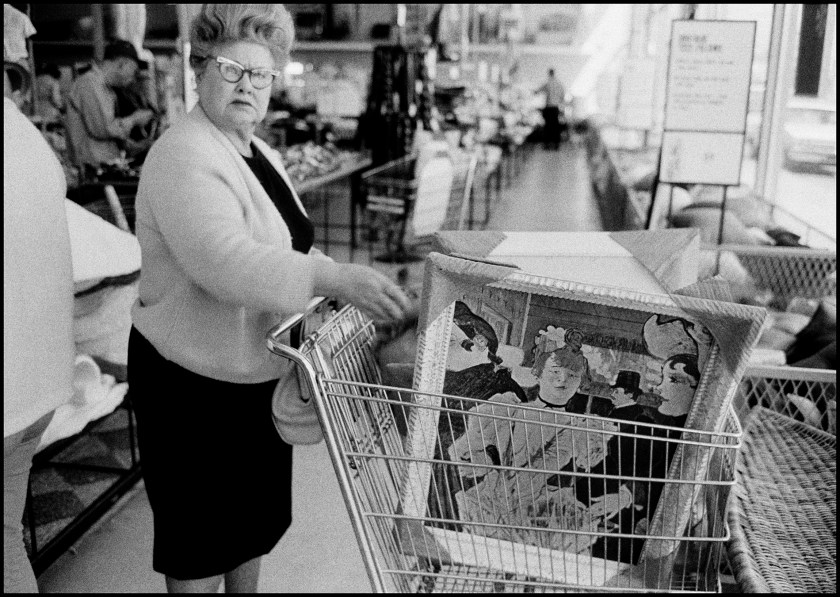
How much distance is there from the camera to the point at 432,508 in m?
1.41

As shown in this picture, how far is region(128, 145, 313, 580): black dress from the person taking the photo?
193 centimetres

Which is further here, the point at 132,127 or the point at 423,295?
the point at 132,127

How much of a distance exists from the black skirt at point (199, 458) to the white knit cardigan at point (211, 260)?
82mm

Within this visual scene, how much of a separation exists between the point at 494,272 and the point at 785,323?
2354mm

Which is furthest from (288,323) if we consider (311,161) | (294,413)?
(311,161)

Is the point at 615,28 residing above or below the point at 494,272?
above

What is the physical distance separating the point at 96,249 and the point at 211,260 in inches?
44.2

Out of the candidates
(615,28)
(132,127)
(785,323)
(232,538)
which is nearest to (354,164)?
(132,127)

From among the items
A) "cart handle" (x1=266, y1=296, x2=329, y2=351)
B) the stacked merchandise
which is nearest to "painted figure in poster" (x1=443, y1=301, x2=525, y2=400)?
"cart handle" (x1=266, y1=296, x2=329, y2=351)

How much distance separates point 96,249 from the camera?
2.58 m

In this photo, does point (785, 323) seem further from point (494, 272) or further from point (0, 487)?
point (0, 487)

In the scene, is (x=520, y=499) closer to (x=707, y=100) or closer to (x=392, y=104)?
(x=707, y=100)

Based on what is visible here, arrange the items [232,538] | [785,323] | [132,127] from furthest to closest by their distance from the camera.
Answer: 1. [132,127]
2. [785,323]
3. [232,538]

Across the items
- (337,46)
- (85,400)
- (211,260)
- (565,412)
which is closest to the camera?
(565,412)
